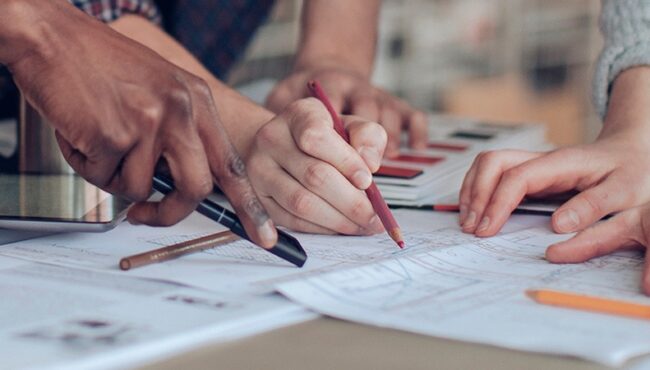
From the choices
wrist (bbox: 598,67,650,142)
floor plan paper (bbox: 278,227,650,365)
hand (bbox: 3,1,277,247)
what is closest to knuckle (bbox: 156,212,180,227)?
hand (bbox: 3,1,277,247)

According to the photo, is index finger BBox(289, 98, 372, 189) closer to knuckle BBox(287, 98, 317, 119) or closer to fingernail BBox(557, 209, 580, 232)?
knuckle BBox(287, 98, 317, 119)

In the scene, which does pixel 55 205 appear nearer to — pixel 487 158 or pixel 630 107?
pixel 487 158

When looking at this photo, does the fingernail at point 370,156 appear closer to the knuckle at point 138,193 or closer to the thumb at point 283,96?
the knuckle at point 138,193

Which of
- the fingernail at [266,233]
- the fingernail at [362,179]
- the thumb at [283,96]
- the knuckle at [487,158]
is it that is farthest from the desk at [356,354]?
the thumb at [283,96]

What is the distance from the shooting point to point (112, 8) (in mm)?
1097

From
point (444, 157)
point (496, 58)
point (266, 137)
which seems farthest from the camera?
point (496, 58)

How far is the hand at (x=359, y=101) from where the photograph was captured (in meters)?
1.14

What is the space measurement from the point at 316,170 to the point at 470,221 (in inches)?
5.5

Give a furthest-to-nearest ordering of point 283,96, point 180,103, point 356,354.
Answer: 1. point 283,96
2. point 180,103
3. point 356,354

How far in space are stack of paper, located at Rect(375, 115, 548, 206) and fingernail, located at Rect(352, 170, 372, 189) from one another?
16 centimetres

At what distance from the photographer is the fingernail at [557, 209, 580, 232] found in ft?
2.60

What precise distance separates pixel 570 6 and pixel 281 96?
9.58 ft

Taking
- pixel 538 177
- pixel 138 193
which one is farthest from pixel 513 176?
pixel 138 193

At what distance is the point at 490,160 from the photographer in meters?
0.86
